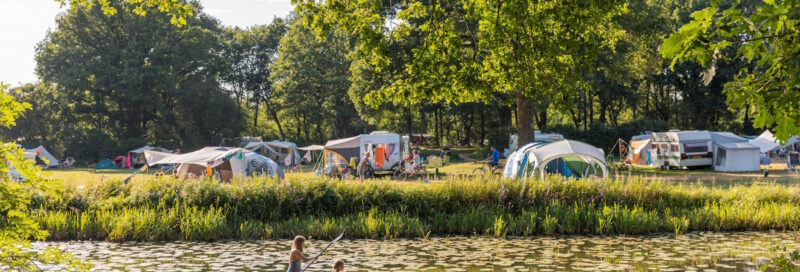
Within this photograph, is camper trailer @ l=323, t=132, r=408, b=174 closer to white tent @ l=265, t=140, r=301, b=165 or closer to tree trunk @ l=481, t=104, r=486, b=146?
white tent @ l=265, t=140, r=301, b=165

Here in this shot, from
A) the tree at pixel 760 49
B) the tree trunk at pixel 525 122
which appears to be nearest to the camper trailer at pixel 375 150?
the tree trunk at pixel 525 122

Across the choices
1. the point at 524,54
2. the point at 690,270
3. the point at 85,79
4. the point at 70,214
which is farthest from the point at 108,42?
the point at 690,270

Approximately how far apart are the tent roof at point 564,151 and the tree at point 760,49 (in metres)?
16.8

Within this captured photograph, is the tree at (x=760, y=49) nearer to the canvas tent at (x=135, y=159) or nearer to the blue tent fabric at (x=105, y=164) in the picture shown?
the canvas tent at (x=135, y=159)

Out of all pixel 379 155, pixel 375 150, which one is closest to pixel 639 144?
pixel 379 155

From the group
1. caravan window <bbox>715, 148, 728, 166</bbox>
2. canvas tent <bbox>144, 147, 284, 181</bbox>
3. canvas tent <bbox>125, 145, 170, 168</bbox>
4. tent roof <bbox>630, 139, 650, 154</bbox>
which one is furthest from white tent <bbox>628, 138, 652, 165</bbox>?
canvas tent <bbox>125, 145, 170, 168</bbox>

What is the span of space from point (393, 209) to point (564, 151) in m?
7.59

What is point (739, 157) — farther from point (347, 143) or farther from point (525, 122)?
point (347, 143)

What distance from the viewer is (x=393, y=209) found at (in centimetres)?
1456

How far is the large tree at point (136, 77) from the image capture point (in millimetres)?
49812

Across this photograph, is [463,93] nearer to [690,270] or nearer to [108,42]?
[690,270]

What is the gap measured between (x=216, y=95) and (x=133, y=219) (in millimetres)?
40645

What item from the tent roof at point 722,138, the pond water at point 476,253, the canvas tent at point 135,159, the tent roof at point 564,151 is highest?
the tent roof at point 722,138

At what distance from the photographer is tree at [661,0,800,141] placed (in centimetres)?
337
